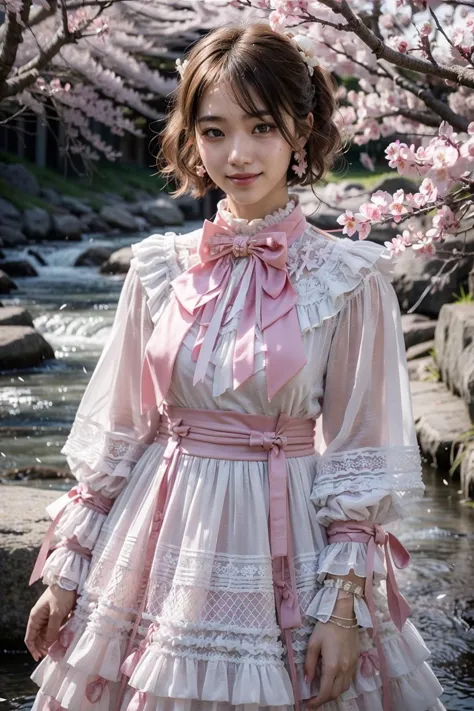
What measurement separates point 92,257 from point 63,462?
436 inches

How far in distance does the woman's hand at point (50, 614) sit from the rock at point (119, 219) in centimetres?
1930

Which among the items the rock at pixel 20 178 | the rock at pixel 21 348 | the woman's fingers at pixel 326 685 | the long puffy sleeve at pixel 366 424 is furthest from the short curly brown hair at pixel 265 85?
the rock at pixel 20 178

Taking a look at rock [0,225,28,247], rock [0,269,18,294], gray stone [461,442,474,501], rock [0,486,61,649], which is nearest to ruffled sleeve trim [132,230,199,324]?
rock [0,486,61,649]

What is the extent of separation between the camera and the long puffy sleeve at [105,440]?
2426 millimetres

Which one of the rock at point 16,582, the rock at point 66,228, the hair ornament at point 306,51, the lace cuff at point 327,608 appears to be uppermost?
the rock at point 66,228

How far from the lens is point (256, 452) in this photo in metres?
2.31

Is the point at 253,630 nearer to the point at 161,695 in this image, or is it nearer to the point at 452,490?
the point at 161,695

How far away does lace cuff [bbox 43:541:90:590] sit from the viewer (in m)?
2.40

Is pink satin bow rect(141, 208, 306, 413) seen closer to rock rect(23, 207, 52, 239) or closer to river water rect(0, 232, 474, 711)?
river water rect(0, 232, 474, 711)

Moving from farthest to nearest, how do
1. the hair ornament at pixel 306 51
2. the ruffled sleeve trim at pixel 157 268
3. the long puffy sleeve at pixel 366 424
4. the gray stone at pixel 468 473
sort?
1. the gray stone at pixel 468 473
2. the ruffled sleeve trim at pixel 157 268
3. the hair ornament at pixel 306 51
4. the long puffy sleeve at pixel 366 424

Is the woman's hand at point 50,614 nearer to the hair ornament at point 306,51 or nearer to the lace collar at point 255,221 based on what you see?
the lace collar at point 255,221

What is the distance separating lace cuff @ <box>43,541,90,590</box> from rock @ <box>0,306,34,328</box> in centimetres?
871

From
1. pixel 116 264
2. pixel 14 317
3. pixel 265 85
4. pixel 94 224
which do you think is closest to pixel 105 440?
pixel 265 85

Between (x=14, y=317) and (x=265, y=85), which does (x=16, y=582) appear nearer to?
(x=265, y=85)
